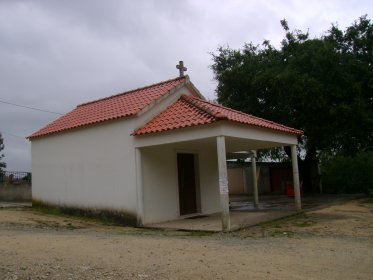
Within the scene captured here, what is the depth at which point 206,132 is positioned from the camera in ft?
39.9

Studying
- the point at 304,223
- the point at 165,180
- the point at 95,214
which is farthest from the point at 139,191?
the point at 304,223

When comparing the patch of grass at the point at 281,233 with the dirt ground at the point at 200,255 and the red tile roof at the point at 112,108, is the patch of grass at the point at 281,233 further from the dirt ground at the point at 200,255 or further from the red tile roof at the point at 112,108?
the red tile roof at the point at 112,108

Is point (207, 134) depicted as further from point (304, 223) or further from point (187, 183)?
point (187, 183)

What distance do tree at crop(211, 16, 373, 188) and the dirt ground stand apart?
11.6m

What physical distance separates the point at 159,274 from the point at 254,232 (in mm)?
5721

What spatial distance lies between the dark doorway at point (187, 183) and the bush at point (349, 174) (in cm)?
1381

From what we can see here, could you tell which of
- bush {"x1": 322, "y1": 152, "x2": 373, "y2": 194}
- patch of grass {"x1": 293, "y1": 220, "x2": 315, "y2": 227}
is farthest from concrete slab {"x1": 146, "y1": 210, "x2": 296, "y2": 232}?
bush {"x1": 322, "y1": 152, "x2": 373, "y2": 194}

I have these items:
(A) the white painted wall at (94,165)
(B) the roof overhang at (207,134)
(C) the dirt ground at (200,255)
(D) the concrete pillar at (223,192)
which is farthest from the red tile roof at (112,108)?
(C) the dirt ground at (200,255)

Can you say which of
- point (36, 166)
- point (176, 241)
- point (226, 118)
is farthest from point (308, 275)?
point (36, 166)

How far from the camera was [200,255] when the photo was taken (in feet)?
25.4

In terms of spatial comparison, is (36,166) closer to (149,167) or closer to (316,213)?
(149,167)

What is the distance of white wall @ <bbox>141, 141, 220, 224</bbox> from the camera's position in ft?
45.6

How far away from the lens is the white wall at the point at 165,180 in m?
13.9

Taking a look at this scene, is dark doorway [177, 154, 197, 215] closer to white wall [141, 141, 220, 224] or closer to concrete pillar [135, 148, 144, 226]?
white wall [141, 141, 220, 224]
